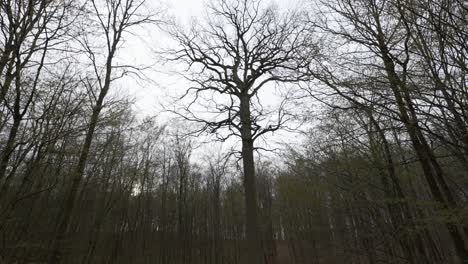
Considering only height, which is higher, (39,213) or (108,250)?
(39,213)

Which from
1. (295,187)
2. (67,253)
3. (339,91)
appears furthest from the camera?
(295,187)

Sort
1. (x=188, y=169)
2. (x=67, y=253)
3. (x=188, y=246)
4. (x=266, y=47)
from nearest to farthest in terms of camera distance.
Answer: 1. (x=266, y=47)
2. (x=67, y=253)
3. (x=188, y=246)
4. (x=188, y=169)

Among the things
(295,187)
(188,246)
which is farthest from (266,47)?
(188,246)

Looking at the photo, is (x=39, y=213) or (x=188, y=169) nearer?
(x=39, y=213)

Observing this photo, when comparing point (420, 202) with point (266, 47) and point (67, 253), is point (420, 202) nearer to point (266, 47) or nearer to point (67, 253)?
point (266, 47)

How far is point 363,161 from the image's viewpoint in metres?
5.95

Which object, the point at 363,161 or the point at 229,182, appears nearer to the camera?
the point at 363,161

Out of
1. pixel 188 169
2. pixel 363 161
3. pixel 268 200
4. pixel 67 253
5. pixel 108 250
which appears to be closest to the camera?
pixel 363 161

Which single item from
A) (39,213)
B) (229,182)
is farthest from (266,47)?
(229,182)

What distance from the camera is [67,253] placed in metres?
12.1

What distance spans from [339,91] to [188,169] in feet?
63.9

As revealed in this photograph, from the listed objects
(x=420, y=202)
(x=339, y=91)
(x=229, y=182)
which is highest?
(x=229, y=182)

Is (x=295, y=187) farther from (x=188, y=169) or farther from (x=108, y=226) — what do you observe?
(x=108, y=226)

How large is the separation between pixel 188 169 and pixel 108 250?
857 cm
